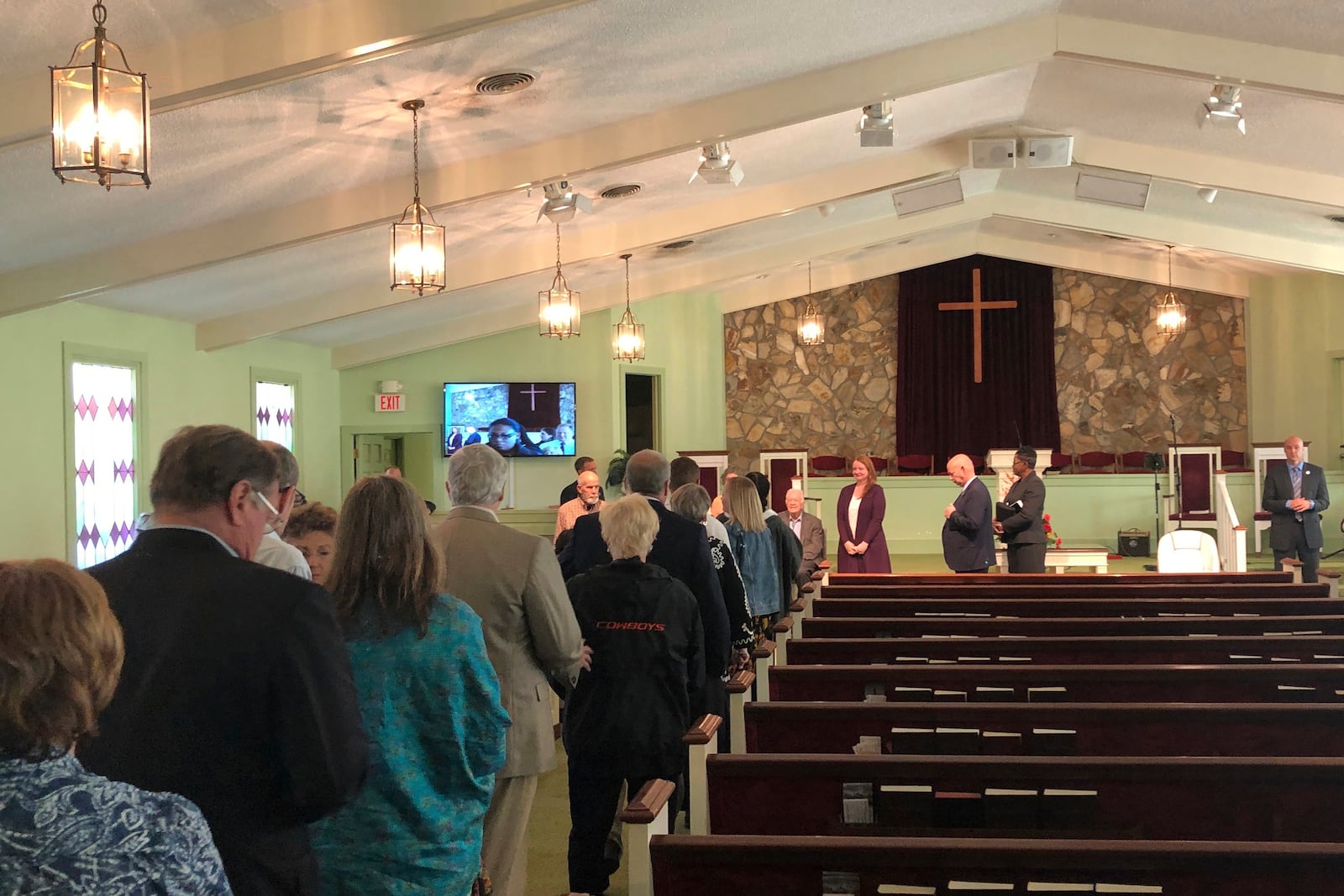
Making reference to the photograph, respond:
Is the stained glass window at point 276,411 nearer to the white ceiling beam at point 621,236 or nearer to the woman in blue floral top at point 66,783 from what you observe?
the white ceiling beam at point 621,236

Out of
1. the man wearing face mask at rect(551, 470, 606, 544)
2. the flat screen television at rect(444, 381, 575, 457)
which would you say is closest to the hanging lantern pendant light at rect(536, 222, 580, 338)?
the man wearing face mask at rect(551, 470, 606, 544)

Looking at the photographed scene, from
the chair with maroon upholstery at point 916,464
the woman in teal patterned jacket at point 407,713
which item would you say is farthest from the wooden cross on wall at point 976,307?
the woman in teal patterned jacket at point 407,713

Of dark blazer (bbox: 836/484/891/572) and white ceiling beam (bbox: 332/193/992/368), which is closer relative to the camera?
dark blazer (bbox: 836/484/891/572)

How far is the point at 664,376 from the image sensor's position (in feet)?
45.2

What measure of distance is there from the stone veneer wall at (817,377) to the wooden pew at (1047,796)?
1267 cm

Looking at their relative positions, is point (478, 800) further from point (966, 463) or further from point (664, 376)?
point (664, 376)

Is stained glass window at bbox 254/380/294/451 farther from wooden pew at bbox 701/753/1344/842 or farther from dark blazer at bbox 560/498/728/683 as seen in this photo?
wooden pew at bbox 701/753/1344/842

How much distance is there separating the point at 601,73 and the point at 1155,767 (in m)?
4.07

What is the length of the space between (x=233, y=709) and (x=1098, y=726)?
2616 mm

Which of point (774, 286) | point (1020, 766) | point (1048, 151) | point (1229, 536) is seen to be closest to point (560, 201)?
point (1048, 151)

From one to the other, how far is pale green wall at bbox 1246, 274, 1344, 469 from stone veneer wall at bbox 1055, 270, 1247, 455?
1.15 ft

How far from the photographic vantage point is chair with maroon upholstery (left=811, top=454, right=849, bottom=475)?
15.0m

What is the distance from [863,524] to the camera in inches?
310

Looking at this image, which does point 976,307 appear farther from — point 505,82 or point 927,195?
point 505,82
